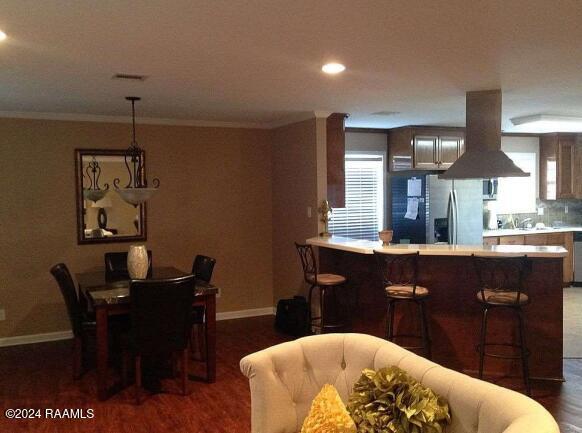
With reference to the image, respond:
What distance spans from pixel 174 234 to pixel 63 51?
124 inches

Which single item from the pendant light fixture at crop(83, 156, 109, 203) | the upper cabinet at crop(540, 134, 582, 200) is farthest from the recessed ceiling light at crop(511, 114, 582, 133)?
the pendant light fixture at crop(83, 156, 109, 203)

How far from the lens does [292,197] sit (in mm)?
5863

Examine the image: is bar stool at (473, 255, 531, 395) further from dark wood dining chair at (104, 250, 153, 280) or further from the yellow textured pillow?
dark wood dining chair at (104, 250, 153, 280)

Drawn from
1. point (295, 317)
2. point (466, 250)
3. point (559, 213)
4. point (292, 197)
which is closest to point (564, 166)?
point (559, 213)

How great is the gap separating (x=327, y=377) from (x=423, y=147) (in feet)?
15.9

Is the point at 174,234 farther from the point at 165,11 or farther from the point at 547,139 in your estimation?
the point at 547,139

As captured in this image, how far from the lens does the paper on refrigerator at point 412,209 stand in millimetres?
6544

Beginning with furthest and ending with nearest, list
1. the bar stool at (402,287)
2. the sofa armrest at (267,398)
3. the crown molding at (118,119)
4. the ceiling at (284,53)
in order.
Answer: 1. the crown molding at (118,119)
2. the bar stool at (402,287)
3. the ceiling at (284,53)
4. the sofa armrest at (267,398)

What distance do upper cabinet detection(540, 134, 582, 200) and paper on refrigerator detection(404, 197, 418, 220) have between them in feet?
8.79

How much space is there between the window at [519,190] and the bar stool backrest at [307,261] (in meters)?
3.95

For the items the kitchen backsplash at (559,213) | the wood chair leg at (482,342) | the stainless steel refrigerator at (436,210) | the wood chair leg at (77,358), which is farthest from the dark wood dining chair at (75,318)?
the kitchen backsplash at (559,213)

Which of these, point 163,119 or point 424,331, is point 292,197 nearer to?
point 163,119

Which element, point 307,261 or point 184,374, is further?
point 307,261

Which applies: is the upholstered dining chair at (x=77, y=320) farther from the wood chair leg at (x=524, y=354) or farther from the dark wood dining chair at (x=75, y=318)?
the wood chair leg at (x=524, y=354)
